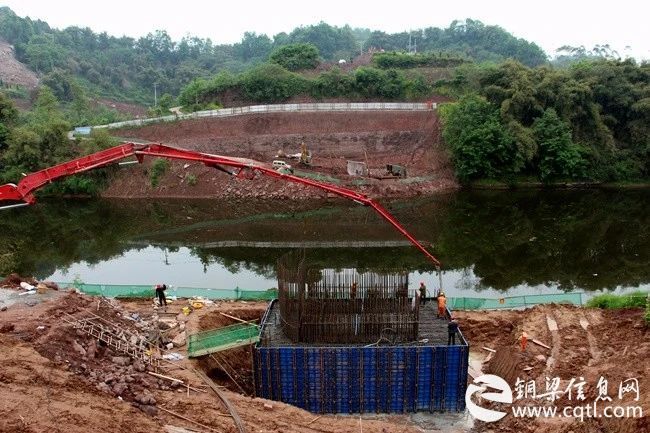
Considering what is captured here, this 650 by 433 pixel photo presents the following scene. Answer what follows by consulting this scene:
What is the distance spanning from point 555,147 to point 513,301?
3065 centimetres

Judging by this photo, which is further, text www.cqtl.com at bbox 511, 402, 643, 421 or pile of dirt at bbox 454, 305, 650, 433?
pile of dirt at bbox 454, 305, 650, 433

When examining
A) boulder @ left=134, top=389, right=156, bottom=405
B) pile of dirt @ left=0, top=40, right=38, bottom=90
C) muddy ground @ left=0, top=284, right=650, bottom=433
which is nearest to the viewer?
muddy ground @ left=0, top=284, right=650, bottom=433

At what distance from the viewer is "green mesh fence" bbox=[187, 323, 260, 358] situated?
13602mm

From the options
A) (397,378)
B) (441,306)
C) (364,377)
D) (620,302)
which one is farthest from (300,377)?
(620,302)

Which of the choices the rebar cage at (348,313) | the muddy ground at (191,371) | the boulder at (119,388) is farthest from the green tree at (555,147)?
the boulder at (119,388)

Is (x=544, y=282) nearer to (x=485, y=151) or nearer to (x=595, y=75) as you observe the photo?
(x=485, y=151)

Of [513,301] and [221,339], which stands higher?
[221,339]

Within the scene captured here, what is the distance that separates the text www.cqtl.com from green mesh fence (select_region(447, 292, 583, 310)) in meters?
5.17

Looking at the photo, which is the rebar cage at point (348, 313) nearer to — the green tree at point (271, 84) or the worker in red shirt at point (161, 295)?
the worker in red shirt at point (161, 295)

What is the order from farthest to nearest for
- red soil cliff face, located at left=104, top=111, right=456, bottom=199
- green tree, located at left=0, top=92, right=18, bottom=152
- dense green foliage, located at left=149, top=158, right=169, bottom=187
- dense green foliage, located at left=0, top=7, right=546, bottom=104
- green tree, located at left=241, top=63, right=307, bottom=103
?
dense green foliage, located at left=0, top=7, right=546, bottom=104 < green tree, located at left=241, top=63, right=307, bottom=103 < dense green foliage, located at left=149, top=158, right=169, bottom=187 < green tree, located at left=0, top=92, right=18, bottom=152 < red soil cliff face, located at left=104, top=111, right=456, bottom=199

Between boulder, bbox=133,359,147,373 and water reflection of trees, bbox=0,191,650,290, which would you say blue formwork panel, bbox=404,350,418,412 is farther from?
water reflection of trees, bbox=0,191,650,290

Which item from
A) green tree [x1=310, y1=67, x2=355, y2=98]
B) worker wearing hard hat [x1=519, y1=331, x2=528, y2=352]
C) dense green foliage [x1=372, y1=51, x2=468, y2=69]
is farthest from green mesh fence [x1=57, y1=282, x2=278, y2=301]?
dense green foliage [x1=372, y1=51, x2=468, y2=69]

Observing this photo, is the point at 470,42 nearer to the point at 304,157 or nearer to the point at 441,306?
the point at 304,157

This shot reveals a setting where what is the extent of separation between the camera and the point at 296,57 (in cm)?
6550
